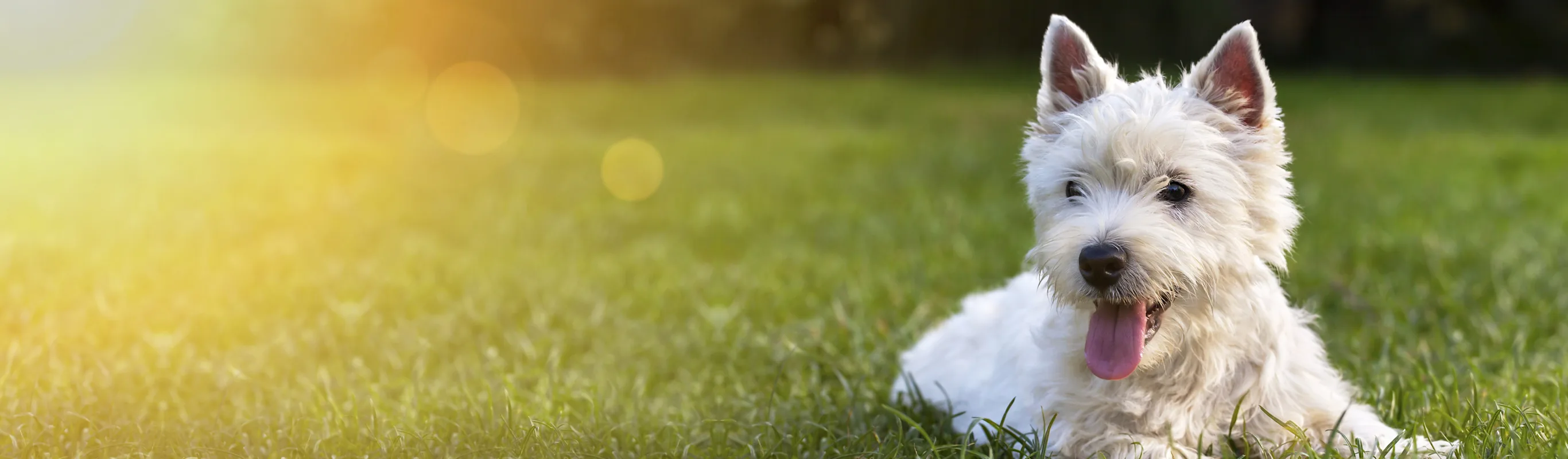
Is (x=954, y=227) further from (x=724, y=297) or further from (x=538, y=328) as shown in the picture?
(x=538, y=328)

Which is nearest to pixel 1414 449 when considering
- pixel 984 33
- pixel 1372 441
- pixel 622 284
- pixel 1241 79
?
pixel 1372 441

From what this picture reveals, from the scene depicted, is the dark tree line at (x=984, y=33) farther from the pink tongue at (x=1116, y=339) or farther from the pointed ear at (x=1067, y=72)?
the pink tongue at (x=1116, y=339)

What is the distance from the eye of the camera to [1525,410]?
413 cm

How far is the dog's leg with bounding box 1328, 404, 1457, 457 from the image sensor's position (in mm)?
3535

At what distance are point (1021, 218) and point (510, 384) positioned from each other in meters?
5.81

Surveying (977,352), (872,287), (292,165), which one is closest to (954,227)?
(872,287)

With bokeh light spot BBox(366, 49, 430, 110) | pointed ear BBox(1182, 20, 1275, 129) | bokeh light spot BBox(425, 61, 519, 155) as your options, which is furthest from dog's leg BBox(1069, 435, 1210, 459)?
bokeh light spot BBox(366, 49, 430, 110)

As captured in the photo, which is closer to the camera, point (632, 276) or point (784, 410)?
point (784, 410)

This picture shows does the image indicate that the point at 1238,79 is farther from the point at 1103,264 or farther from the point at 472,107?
the point at 472,107

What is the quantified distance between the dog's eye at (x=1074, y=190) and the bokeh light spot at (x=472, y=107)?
1243cm

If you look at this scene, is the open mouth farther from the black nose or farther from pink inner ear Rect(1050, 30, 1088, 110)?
pink inner ear Rect(1050, 30, 1088, 110)

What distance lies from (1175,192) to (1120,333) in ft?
1.49

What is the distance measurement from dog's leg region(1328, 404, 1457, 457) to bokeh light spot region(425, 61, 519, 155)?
12.8 metres

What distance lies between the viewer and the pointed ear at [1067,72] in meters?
3.85
